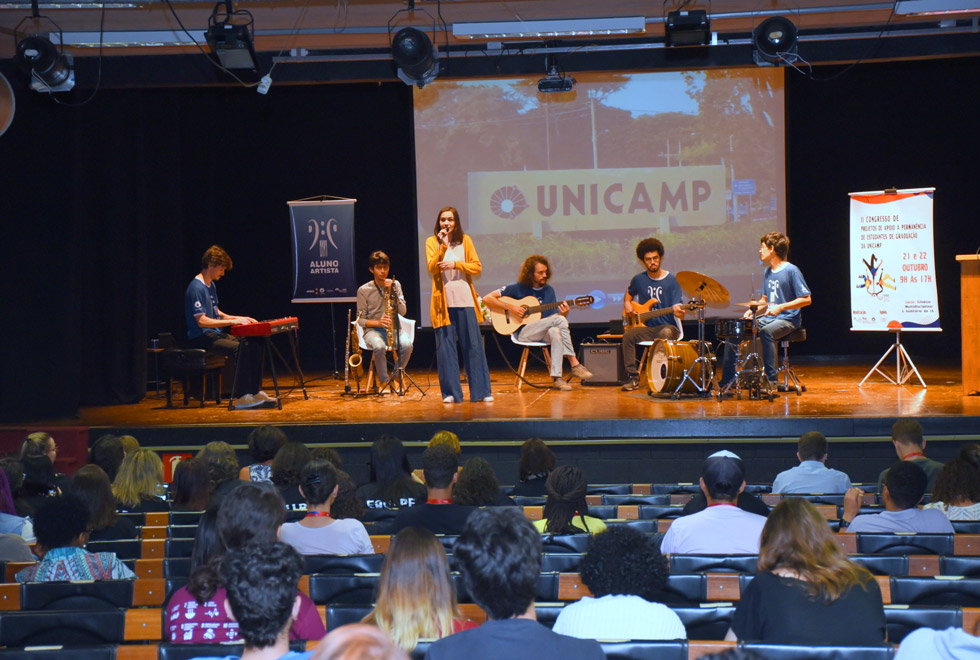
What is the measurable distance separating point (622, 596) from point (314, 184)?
10.3 meters

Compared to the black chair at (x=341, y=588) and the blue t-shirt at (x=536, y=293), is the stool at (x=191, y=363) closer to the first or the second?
the blue t-shirt at (x=536, y=293)

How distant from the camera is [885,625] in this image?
2561 millimetres

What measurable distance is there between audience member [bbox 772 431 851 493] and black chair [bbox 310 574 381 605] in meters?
2.90

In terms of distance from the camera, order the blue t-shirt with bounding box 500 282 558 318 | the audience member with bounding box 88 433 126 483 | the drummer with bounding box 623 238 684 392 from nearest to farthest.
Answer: the audience member with bounding box 88 433 126 483 < the drummer with bounding box 623 238 684 392 < the blue t-shirt with bounding box 500 282 558 318

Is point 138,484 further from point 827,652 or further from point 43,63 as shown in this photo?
point 43,63

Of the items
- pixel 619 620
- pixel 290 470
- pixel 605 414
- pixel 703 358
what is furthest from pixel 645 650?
pixel 703 358

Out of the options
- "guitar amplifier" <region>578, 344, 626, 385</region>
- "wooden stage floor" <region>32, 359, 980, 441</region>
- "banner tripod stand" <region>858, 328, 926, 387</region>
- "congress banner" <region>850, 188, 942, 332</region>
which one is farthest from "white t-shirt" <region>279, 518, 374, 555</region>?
"congress banner" <region>850, 188, 942, 332</region>

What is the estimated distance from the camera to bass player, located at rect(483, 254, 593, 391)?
9.48m

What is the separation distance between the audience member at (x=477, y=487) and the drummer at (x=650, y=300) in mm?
5043

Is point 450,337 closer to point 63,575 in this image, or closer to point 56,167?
point 56,167

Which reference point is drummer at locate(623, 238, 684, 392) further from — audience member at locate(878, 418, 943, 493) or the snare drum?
audience member at locate(878, 418, 943, 493)

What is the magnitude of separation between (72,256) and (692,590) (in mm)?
7236

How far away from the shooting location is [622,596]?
253 cm

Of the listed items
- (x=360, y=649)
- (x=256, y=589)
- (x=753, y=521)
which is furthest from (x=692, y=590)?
(x=360, y=649)
